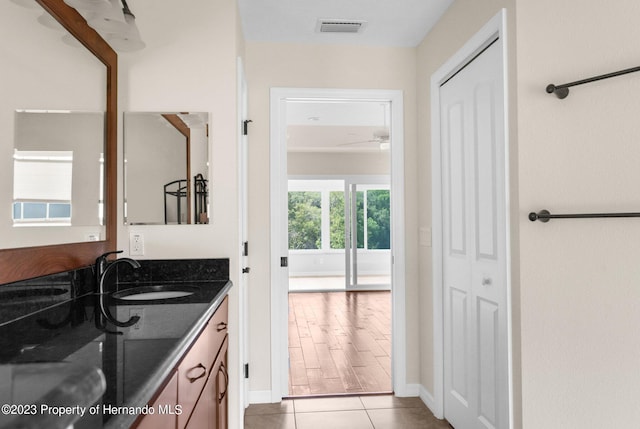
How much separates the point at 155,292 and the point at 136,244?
0.31 m

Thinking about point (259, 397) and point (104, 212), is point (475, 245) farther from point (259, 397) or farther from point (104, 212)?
point (104, 212)

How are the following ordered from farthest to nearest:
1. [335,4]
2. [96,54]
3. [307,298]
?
[307,298] < [335,4] < [96,54]

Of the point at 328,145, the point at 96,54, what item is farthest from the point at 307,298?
the point at 96,54

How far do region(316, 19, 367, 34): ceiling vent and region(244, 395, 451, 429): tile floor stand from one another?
255 centimetres

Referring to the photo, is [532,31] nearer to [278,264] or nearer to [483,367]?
[483,367]

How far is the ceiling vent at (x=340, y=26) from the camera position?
103 inches

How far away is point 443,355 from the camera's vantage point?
265 centimetres

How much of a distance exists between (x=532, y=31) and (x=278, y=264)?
6.54 feet

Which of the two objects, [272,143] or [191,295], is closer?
[191,295]

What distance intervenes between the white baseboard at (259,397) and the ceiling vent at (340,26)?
251 cm

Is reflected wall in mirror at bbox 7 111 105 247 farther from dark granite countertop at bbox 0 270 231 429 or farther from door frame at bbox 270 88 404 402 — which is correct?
door frame at bbox 270 88 404 402

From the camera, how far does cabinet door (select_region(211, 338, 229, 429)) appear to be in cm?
170

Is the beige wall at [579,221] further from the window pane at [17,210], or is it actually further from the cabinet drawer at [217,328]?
the window pane at [17,210]

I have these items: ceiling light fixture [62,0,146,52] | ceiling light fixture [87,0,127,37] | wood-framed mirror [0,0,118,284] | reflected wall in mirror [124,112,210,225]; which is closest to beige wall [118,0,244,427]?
reflected wall in mirror [124,112,210,225]
